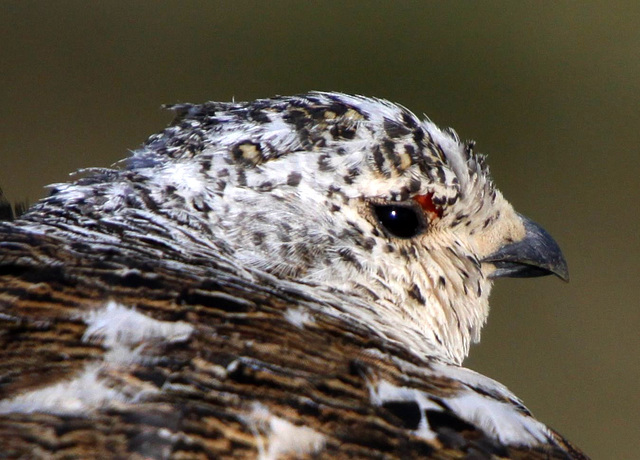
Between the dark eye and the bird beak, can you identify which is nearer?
the dark eye

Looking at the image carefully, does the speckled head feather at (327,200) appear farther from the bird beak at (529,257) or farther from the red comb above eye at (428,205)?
the bird beak at (529,257)

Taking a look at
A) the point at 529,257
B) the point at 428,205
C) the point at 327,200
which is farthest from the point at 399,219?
the point at 529,257

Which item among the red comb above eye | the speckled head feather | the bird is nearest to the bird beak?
the bird

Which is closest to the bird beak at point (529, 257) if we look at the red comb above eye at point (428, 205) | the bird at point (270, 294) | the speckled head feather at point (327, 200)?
the bird at point (270, 294)

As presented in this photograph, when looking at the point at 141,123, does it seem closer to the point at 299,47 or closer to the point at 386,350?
the point at 299,47

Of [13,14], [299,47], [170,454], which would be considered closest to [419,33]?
[299,47]

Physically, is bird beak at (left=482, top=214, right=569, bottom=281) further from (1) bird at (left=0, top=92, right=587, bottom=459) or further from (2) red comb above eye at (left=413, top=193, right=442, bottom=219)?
(2) red comb above eye at (left=413, top=193, right=442, bottom=219)
